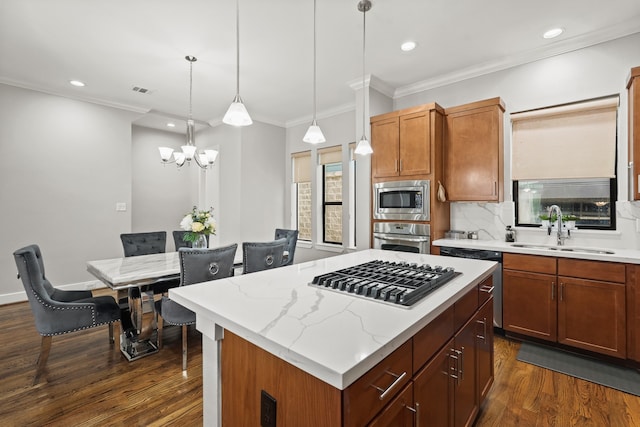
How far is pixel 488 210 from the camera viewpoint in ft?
11.2

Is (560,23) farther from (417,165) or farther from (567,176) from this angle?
(417,165)

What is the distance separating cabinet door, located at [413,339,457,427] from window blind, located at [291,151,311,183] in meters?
4.45

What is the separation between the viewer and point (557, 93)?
3006 millimetres

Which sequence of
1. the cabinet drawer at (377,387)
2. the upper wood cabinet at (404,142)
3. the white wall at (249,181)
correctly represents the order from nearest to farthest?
the cabinet drawer at (377,387), the upper wood cabinet at (404,142), the white wall at (249,181)

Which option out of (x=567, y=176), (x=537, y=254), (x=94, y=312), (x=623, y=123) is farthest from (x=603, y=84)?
(x=94, y=312)

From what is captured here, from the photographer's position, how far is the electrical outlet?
0.93 meters

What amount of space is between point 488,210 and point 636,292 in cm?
140

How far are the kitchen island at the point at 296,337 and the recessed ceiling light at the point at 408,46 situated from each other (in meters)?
2.51

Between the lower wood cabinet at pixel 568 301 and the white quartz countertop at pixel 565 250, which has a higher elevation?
the white quartz countertop at pixel 565 250

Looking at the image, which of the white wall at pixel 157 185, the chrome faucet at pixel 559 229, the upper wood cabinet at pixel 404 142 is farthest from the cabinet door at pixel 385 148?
the white wall at pixel 157 185

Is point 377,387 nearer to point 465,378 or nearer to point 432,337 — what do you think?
point 432,337

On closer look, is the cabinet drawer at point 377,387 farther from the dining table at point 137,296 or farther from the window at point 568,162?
the window at point 568,162

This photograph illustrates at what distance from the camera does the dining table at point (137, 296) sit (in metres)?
2.38

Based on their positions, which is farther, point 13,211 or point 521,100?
point 13,211
